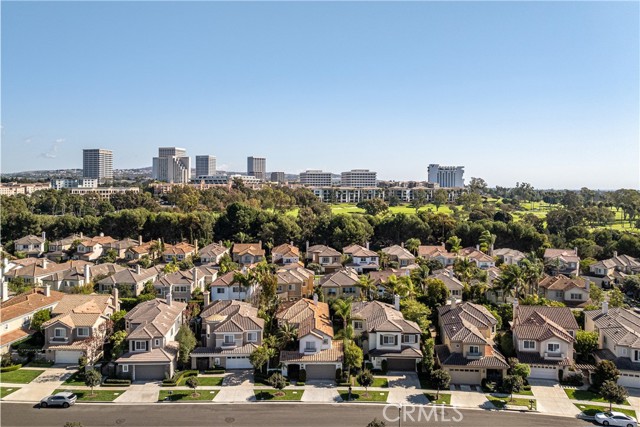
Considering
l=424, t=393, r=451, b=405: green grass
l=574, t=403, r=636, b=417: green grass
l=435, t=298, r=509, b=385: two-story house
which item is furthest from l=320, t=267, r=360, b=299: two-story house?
l=574, t=403, r=636, b=417: green grass

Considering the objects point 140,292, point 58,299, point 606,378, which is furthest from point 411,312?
point 58,299

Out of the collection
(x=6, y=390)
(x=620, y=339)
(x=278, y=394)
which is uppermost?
(x=620, y=339)

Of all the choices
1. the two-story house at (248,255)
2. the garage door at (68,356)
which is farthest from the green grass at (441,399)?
the two-story house at (248,255)

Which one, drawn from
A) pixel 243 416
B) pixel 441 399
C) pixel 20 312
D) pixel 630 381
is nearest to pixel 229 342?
pixel 243 416

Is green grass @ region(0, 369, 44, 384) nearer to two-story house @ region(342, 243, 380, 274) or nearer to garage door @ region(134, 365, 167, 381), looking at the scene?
garage door @ region(134, 365, 167, 381)

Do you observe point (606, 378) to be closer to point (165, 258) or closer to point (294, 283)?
point (294, 283)

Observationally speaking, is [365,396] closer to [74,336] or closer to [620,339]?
[620,339]

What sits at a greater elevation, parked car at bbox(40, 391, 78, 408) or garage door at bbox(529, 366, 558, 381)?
garage door at bbox(529, 366, 558, 381)
